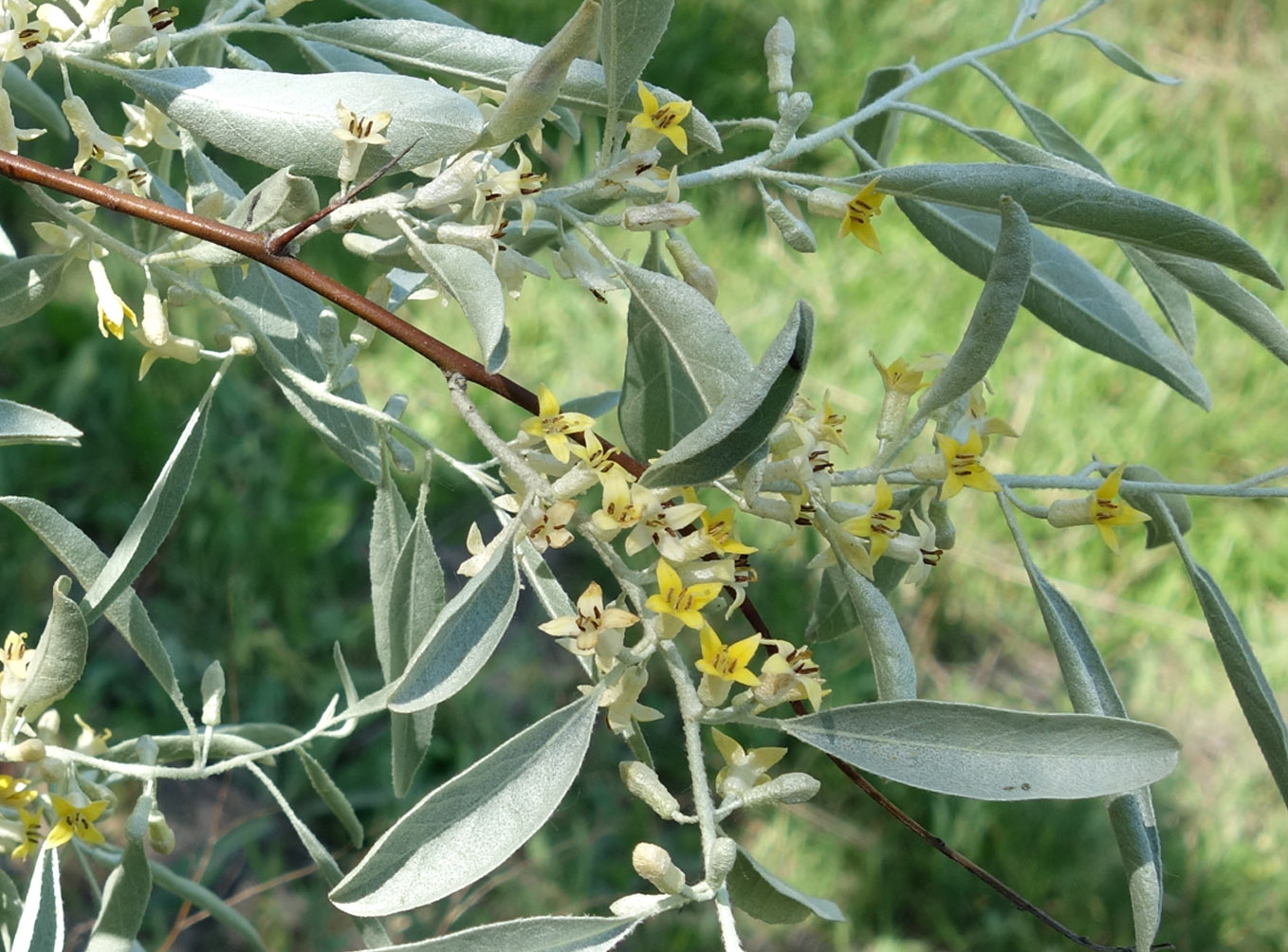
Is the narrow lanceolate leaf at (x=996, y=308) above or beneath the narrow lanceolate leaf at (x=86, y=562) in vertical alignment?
above

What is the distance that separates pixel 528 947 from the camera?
72 cm

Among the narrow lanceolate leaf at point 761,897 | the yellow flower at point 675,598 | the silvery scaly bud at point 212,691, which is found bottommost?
the silvery scaly bud at point 212,691

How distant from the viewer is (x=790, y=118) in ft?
2.83

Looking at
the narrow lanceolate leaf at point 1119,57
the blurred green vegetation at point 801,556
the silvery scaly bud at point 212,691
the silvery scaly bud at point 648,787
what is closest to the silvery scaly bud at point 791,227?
the silvery scaly bud at point 648,787

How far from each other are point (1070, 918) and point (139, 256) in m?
1.83

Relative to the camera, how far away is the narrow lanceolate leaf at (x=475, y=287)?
2.19ft

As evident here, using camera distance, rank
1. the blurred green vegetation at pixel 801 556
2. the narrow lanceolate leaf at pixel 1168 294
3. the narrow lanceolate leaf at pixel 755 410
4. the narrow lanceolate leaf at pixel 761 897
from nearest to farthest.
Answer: the narrow lanceolate leaf at pixel 755 410 → the narrow lanceolate leaf at pixel 761 897 → the narrow lanceolate leaf at pixel 1168 294 → the blurred green vegetation at pixel 801 556

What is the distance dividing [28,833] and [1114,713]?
779 millimetres

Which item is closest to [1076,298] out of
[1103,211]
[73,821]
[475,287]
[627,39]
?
[1103,211]

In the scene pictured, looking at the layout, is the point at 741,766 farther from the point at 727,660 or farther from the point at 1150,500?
the point at 1150,500

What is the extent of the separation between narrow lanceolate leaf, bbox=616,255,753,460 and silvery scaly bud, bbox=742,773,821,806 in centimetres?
22

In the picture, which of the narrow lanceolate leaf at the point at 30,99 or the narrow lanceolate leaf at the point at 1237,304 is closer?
the narrow lanceolate leaf at the point at 1237,304

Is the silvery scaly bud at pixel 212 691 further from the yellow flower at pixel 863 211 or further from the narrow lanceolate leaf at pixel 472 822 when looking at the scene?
the yellow flower at pixel 863 211

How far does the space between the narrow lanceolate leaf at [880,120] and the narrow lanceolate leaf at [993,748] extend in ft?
2.04
